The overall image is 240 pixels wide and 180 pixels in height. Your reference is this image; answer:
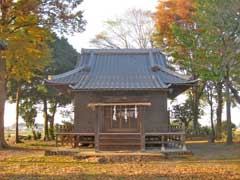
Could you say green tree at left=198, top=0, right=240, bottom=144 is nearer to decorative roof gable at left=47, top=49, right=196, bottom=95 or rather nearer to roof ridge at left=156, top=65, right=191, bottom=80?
roof ridge at left=156, top=65, right=191, bottom=80

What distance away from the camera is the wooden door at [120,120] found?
66.5 ft

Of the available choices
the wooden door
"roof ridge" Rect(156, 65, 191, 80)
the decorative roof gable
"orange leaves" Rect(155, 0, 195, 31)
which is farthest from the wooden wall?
"orange leaves" Rect(155, 0, 195, 31)

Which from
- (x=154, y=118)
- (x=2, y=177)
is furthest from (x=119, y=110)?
(x=2, y=177)

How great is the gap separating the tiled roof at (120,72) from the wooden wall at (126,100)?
73cm

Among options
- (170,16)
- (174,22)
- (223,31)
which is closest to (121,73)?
(223,31)

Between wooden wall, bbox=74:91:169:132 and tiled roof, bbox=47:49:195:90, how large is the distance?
0.73m

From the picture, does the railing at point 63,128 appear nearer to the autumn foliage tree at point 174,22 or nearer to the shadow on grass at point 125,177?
the shadow on grass at point 125,177

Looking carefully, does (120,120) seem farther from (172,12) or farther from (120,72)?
(172,12)

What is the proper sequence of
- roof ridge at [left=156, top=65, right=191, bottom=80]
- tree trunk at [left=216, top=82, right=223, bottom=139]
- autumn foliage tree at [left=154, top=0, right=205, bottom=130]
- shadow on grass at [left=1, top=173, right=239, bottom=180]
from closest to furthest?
shadow on grass at [left=1, top=173, right=239, bottom=180] → roof ridge at [left=156, top=65, right=191, bottom=80] → tree trunk at [left=216, top=82, right=223, bottom=139] → autumn foliage tree at [left=154, top=0, right=205, bottom=130]

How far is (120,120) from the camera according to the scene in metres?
20.4

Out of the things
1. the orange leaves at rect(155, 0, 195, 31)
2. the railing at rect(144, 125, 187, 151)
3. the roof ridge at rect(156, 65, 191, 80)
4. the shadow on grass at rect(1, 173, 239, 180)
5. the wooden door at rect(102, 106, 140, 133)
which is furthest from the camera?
the orange leaves at rect(155, 0, 195, 31)

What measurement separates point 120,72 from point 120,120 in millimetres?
3156

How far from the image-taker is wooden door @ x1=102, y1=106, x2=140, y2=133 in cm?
2027

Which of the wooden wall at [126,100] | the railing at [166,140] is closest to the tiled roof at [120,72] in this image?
the wooden wall at [126,100]
